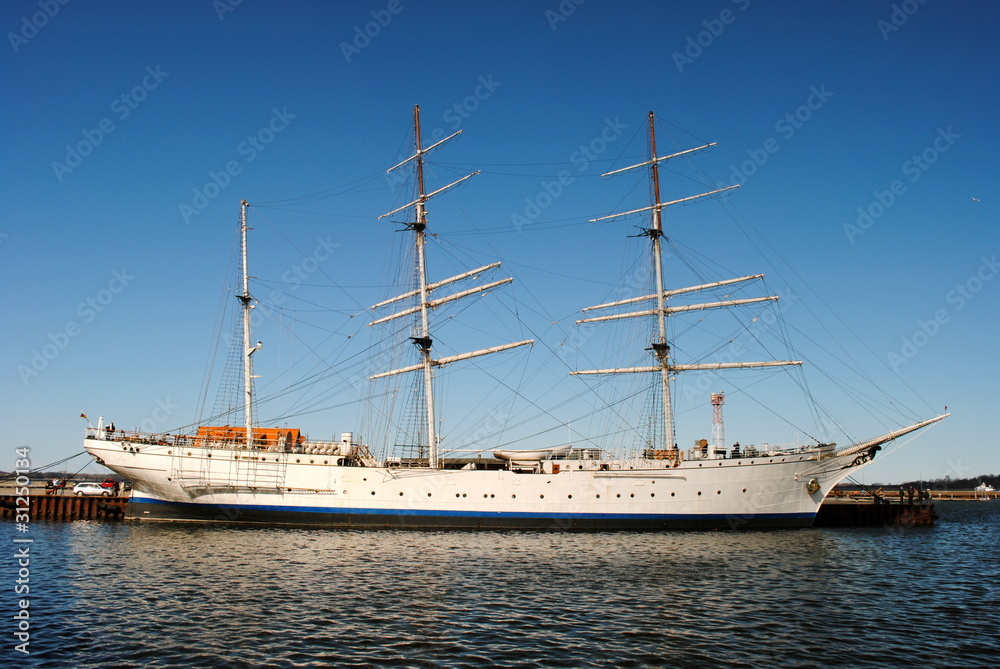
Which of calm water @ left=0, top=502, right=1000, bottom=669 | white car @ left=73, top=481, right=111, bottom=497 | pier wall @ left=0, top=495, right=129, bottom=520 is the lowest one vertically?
calm water @ left=0, top=502, right=1000, bottom=669

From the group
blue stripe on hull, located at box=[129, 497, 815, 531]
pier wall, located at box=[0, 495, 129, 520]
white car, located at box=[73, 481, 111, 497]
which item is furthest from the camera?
white car, located at box=[73, 481, 111, 497]

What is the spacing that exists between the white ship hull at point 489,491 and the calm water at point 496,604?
6193 mm

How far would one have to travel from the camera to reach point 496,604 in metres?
18.2

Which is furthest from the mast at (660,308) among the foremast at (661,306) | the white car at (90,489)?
the white car at (90,489)

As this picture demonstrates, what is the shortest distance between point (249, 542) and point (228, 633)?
54.5ft

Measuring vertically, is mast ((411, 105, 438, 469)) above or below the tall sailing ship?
above

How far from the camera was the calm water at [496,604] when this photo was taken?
1388 cm

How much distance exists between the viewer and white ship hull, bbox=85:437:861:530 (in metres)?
37.3

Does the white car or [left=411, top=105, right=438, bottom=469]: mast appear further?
the white car

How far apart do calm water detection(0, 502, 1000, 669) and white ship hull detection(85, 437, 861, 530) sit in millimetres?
6193

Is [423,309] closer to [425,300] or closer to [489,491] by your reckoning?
[425,300]
